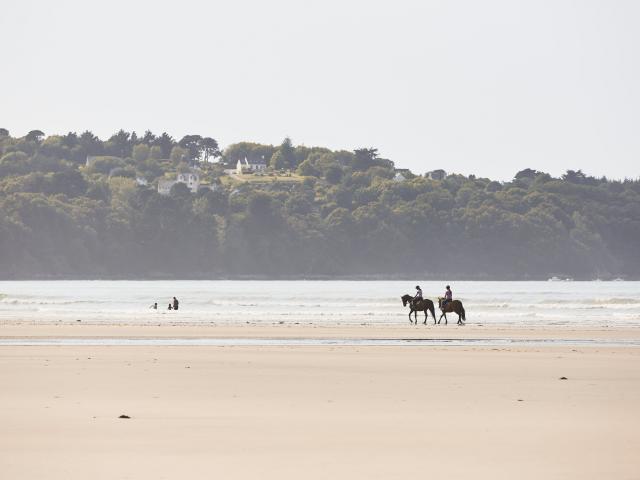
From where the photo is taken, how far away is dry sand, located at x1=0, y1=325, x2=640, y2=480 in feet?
36.1

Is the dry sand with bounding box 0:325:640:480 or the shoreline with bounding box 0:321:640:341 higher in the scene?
the shoreline with bounding box 0:321:640:341

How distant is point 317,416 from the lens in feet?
46.9

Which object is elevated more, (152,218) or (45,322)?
(152,218)

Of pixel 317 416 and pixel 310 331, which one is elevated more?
pixel 310 331

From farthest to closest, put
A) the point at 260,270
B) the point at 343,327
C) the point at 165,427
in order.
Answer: the point at 260,270, the point at 343,327, the point at 165,427

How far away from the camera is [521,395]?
16.6 m

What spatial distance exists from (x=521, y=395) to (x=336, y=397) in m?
2.35

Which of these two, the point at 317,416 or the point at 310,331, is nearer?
the point at 317,416

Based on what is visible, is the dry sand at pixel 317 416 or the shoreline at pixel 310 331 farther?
the shoreline at pixel 310 331

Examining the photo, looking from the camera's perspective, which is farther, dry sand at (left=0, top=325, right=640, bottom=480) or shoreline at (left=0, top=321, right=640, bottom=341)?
shoreline at (left=0, top=321, right=640, bottom=341)

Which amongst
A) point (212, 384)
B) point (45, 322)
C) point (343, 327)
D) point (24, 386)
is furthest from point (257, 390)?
point (45, 322)

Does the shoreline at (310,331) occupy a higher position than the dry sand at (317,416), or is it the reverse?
the shoreline at (310,331)

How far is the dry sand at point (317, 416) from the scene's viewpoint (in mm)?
10992

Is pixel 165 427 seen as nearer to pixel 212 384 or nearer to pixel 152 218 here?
pixel 212 384
